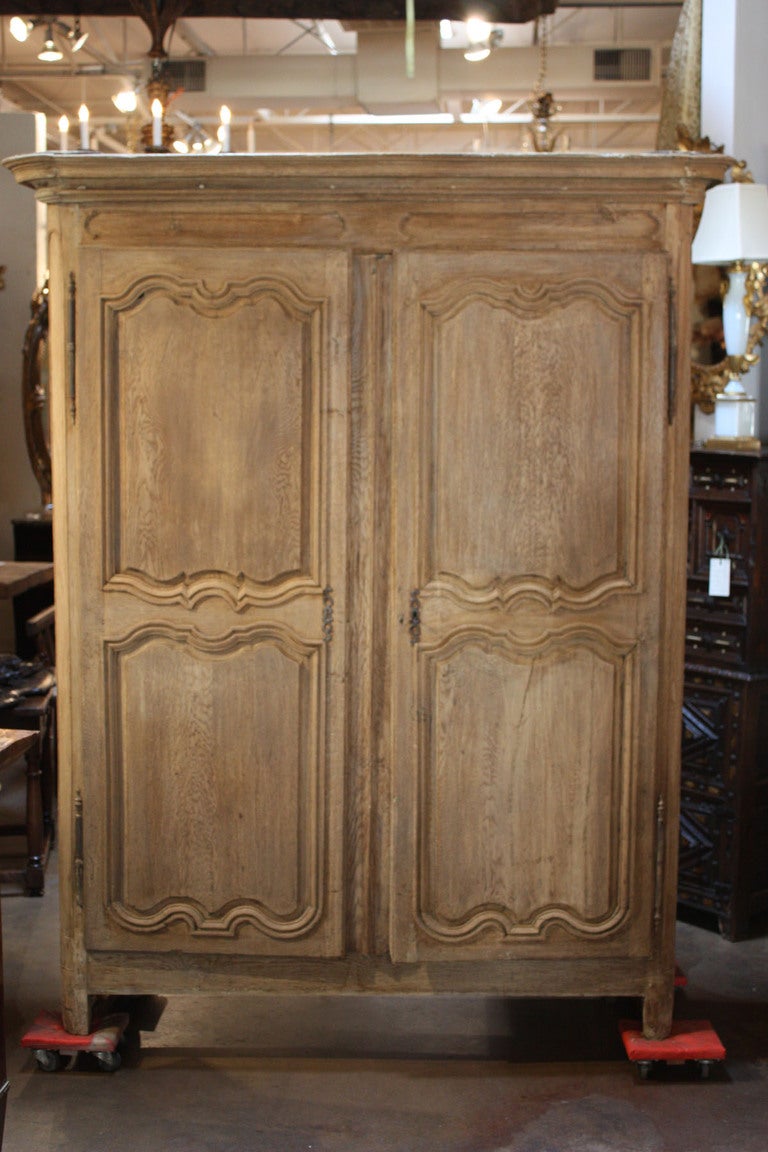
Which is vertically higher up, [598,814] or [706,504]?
[706,504]

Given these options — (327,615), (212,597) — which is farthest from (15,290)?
(327,615)

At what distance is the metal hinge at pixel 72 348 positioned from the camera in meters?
3.10

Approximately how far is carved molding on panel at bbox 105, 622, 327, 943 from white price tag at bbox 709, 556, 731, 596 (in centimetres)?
147

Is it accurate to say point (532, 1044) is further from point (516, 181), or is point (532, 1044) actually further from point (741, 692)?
point (516, 181)

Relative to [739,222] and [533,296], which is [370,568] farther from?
[739,222]

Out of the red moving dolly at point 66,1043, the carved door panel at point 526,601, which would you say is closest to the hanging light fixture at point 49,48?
the carved door panel at point 526,601

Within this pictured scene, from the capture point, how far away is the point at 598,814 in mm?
3205

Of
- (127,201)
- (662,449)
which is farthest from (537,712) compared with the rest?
(127,201)

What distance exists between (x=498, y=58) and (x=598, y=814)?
8.21 metres

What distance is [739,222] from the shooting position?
4.23 meters

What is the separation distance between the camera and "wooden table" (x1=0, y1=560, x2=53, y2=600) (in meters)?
5.19

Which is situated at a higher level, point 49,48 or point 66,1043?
point 49,48

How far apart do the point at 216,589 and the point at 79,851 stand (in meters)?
0.71

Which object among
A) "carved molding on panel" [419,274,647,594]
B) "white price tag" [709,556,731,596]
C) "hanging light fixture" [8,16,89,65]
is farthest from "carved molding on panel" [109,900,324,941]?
"hanging light fixture" [8,16,89,65]
